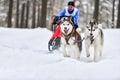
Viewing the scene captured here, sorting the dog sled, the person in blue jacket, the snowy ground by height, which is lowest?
the snowy ground

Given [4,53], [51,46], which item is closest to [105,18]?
[51,46]

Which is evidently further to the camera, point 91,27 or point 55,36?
point 55,36

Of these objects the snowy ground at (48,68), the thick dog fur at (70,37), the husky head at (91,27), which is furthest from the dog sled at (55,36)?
the snowy ground at (48,68)

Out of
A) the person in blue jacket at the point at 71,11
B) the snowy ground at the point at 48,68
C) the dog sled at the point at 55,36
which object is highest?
the person in blue jacket at the point at 71,11

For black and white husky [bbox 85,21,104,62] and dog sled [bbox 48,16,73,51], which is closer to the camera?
black and white husky [bbox 85,21,104,62]

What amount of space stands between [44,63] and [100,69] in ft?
4.73

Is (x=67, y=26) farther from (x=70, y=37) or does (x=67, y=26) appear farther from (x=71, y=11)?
(x=71, y=11)

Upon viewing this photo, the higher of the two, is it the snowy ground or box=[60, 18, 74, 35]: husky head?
box=[60, 18, 74, 35]: husky head

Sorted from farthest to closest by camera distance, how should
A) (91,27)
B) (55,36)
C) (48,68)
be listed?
1. (55,36)
2. (91,27)
3. (48,68)

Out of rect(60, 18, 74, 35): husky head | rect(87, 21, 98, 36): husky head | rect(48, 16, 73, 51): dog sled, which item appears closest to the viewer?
rect(87, 21, 98, 36): husky head

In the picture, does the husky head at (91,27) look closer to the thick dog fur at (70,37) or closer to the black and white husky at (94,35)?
the black and white husky at (94,35)

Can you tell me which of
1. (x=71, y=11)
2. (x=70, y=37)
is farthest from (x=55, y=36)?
(x=70, y=37)

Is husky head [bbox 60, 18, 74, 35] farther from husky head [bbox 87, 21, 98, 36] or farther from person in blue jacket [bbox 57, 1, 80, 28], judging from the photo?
person in blue jacket [bbox 57, 1, 80, 28]

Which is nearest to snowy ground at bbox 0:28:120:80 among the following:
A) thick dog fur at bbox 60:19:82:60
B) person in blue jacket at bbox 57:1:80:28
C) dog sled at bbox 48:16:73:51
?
thick dog fur at bbox 60:19:82:60
